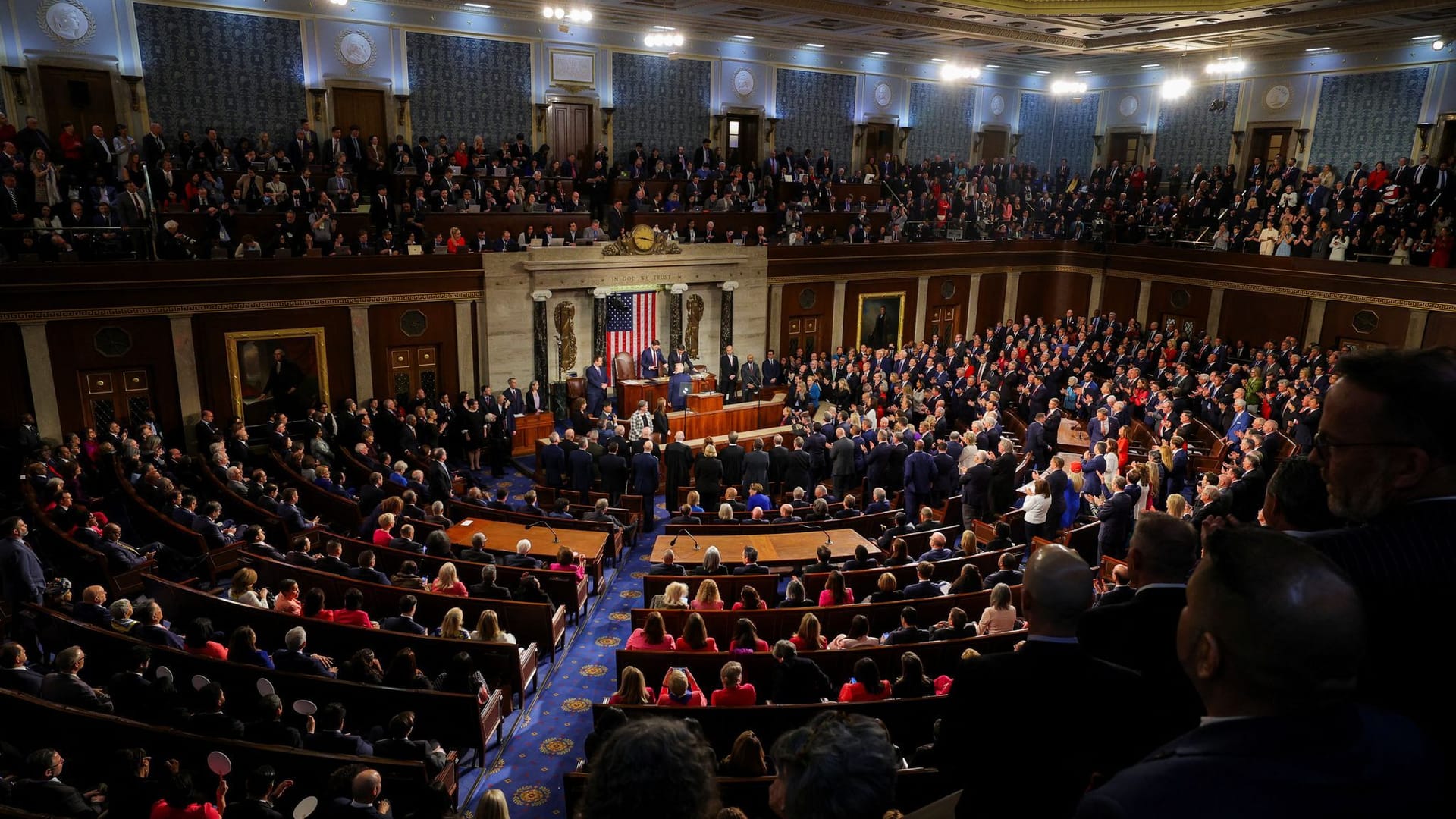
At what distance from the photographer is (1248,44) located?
22.5m

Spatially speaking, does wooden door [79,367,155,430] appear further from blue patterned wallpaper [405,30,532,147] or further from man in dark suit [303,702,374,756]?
man in dark suit [303,702,374,756]

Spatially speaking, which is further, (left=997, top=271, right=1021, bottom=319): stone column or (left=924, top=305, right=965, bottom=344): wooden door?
(left=997, top=271, right=1021, bottom=319): stone column

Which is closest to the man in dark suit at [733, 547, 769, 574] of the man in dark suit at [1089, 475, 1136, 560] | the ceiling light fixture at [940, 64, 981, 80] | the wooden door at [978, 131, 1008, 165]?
the man in dark suit at [1089, 475, 1136, 560]

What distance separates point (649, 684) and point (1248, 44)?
24.5 meters

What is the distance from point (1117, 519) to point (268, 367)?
14657 millimetres

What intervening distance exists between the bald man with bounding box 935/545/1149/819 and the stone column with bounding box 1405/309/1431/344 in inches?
785

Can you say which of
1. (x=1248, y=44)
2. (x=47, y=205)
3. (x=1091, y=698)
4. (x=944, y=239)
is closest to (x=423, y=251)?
(x=47, y=205)

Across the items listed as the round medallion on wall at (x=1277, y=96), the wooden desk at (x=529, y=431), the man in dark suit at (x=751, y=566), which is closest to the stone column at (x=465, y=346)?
the wooden desk at (x=529, y=431)

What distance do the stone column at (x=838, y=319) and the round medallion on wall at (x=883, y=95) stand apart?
722 centimetres

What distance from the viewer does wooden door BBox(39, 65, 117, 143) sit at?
15734 millimetres

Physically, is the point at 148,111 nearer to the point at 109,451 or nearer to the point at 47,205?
the point at 47,205

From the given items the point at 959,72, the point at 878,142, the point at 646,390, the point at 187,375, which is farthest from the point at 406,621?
the point at 959,72

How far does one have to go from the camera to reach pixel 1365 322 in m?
18.4

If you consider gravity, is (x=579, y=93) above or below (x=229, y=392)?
above
